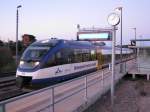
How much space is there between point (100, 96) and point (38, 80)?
14.0 ft

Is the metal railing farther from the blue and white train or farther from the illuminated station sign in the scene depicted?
the illuminated station sign

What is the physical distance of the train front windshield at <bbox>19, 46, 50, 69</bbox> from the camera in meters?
17.2

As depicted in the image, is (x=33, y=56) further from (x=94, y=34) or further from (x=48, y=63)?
(x=94, y=34)

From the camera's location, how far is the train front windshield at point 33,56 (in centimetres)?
1717

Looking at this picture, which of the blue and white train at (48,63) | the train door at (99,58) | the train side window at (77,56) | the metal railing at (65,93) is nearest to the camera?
the metal railing at (65,93)

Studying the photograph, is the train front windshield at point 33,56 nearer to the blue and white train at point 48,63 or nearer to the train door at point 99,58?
the blue and white train at point 48,63

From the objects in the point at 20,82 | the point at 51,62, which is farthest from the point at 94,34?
the point at 20,82

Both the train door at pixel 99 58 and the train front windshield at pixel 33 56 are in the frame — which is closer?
the train front windshield at pixel 33 56

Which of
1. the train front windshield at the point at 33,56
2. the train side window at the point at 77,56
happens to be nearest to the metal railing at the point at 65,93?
the train front windshield at the point at 33,56

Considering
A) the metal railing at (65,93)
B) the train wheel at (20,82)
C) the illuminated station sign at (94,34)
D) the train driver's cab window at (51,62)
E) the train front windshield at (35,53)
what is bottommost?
the train wheel at (20,82)

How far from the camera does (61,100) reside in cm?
886

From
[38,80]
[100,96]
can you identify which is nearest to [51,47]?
[38,80]

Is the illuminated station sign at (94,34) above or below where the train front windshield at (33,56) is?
above

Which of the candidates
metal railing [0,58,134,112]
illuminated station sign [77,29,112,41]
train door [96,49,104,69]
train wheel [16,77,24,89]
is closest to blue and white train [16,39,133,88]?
train wheel [16,77,24,89]
